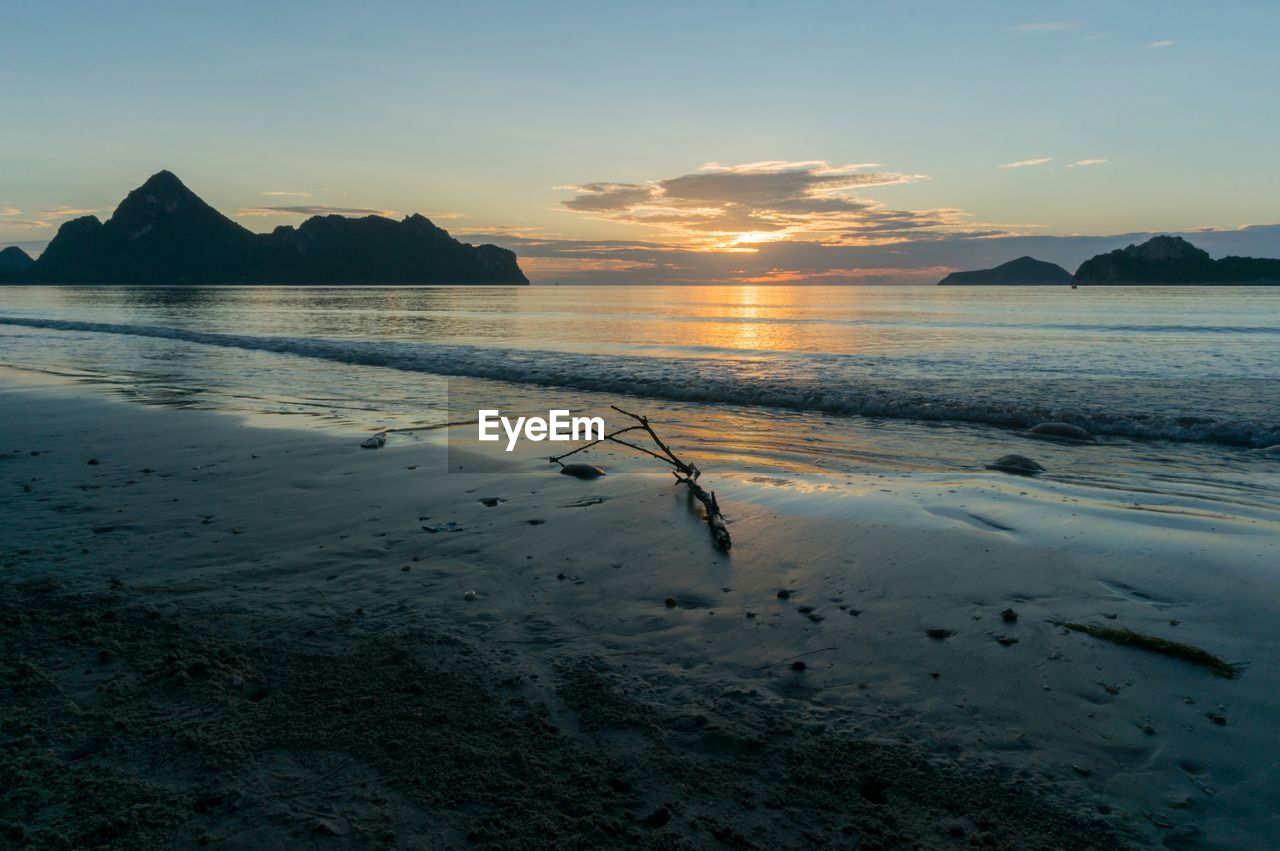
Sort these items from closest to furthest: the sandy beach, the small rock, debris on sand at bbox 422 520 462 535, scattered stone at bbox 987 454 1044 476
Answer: the small rock
the sandy beach
debris on sand at bbox 422 520 462 535
scattered stone at bbox 987 454 1044 476

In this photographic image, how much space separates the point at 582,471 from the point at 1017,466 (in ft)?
18.8

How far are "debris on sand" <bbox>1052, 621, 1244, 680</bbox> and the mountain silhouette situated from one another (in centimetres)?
19924

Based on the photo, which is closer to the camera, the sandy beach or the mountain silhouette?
the sandy beach

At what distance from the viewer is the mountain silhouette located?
158 metres

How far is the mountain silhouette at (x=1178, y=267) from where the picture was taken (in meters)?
158

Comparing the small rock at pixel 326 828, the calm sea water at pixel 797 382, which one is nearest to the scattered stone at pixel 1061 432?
the calm sea water at pixel 797 382

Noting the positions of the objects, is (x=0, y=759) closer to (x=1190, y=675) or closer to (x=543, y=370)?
(x=1190, y=675)

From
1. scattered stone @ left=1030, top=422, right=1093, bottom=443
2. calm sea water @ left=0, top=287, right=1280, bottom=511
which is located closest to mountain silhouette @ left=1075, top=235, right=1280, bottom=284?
calm sea water @ left=0, top=287, right=1280, bottom=511

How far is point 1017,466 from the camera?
9250 mm

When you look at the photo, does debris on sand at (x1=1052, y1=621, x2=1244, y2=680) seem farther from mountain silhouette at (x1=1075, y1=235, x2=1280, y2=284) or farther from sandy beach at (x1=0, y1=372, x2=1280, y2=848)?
mountain silhouette at (x1=1075, y1=235, x2=1280, y2=284)

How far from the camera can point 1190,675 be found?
3936mm

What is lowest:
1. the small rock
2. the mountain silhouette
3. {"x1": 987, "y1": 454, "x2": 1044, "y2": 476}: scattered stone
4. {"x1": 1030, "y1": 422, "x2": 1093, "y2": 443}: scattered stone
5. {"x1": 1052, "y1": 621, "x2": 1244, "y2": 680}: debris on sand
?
the small rock

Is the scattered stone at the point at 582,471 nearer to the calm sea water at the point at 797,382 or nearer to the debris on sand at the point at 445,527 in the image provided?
the calm sea water at the point at 797,382

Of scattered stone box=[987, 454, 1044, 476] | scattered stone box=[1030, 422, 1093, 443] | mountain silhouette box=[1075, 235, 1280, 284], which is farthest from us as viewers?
mountain silhouette box=[1075, 235, 1280, 284]
